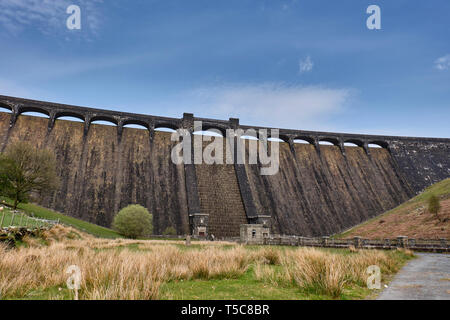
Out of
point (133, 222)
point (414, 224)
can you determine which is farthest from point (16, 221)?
point (414, 224)

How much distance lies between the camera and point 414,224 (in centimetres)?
3656

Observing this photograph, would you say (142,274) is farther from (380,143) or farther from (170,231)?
(380,143)

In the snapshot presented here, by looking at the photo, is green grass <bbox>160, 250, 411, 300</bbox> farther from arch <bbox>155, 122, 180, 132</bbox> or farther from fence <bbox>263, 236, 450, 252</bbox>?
arch <bbox>155, 122, 180, 132</bbox>

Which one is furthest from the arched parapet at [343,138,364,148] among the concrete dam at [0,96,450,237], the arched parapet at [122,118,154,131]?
the arched parapet at [122,118,154,131]

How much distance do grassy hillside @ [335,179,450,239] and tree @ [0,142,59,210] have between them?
3886 centimetres

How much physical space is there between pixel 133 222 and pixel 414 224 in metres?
33.5

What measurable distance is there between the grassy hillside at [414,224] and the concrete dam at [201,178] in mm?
4869

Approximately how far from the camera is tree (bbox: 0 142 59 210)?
2764cm

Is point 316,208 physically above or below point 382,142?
below

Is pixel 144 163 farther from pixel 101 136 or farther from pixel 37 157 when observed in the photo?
pixel 37 157

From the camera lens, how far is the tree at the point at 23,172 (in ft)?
90.7
